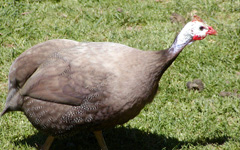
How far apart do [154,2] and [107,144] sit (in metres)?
3.15

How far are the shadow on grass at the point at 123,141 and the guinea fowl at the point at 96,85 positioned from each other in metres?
0.69

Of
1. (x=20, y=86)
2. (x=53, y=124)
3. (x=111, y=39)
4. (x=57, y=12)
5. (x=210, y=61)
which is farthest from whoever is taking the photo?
(x=57, y=12)

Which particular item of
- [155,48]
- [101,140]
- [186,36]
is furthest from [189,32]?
[155,48]

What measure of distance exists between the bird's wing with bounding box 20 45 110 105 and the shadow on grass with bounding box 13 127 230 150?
33.6 inches

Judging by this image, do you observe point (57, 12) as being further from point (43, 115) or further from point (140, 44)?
point (43, 115)

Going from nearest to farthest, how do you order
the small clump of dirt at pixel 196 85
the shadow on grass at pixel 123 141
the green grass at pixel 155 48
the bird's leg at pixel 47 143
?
the bird's leg at pixel 47 143
the shadow on grass at pixel 123 141
the green grass at pixel 155 48
the small clump of dirt at pixel 196 85

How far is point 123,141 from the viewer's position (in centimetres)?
454

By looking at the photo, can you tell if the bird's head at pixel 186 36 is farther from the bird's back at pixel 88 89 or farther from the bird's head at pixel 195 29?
the bird's back at pixel 88 89

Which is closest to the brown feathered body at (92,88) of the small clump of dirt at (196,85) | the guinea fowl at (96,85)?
the guinea fowl at (96,85)

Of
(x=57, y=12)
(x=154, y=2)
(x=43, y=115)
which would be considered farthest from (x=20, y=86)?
(x=154, y=2)

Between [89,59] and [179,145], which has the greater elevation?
[89,59]

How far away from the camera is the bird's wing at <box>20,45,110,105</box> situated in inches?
142

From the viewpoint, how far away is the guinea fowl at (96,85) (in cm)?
358

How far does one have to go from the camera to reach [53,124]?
3713 mm
